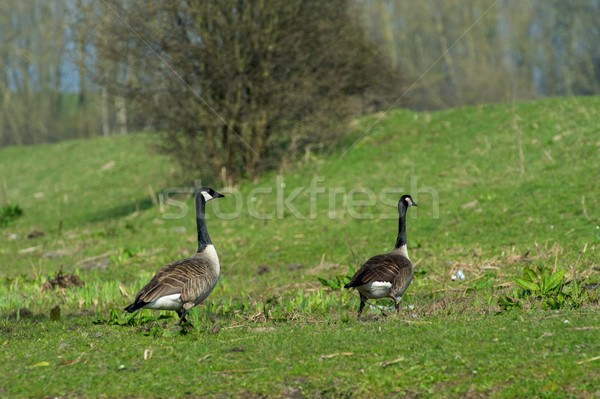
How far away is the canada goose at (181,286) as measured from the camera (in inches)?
325

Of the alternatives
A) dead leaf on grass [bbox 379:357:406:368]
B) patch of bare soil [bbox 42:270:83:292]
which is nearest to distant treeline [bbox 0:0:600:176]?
patch of bare soil [bbox 42:270:83:292]

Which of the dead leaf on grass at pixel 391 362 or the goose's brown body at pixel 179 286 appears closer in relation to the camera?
the dead leaf on grass at pixel 391 362

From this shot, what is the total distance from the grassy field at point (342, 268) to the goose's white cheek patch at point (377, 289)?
40 cm

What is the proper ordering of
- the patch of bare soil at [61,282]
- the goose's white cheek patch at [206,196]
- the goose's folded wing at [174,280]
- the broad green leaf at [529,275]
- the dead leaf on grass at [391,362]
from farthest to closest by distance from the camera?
the patch of bare soil at [61,282] → the goose's white cheek patch at [206,196] → the broad green leaf at [529,275] → the goose's folded wing at [174,280] → the dead leaf on grass at [391,362]

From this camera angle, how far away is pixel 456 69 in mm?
75812

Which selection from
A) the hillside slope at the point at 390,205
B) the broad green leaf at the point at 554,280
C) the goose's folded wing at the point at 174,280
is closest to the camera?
the goose's folded wing at the point at 174,280

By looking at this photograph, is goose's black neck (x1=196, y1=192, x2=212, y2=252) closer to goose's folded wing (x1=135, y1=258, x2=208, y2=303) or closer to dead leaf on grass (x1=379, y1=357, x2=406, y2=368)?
goose's folded wing (x1=135, y1=258, x2=208, y2=303)

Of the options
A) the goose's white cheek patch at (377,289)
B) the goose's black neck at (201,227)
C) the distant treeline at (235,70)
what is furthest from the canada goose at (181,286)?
the distant treeline at (235,70)

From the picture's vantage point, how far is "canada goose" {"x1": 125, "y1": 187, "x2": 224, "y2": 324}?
325 inches

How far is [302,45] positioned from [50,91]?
5693cm

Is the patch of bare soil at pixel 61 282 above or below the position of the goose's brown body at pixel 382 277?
below

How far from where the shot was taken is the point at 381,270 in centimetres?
900

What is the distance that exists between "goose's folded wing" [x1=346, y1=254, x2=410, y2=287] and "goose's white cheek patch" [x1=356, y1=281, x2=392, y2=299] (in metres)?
0.06

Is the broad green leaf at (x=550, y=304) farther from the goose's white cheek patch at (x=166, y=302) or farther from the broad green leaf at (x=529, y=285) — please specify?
the goose's white cheek patch at (x=166, y=302)
